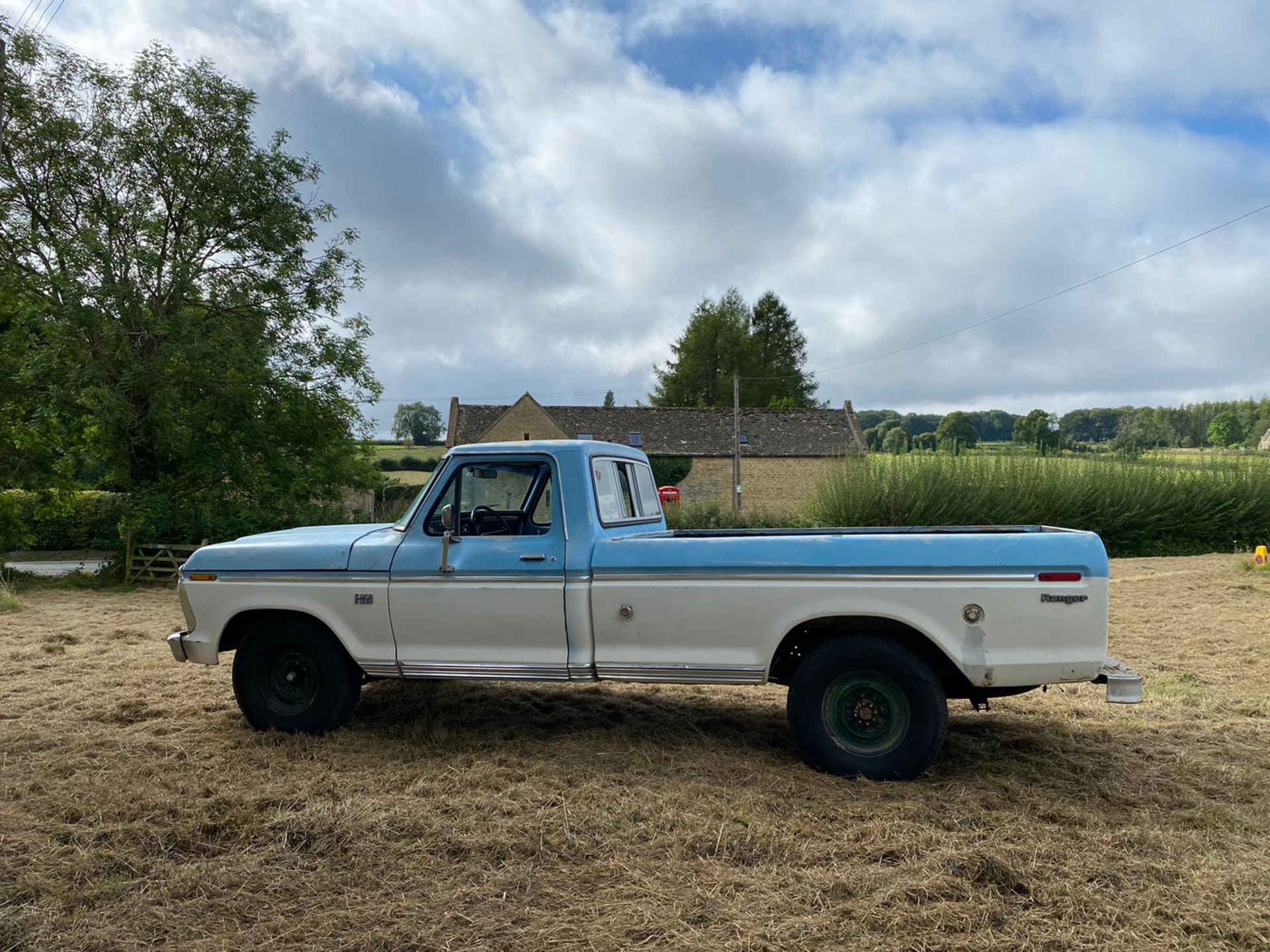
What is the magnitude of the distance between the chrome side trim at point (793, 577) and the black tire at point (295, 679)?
1854 mm

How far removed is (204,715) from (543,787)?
302 cm

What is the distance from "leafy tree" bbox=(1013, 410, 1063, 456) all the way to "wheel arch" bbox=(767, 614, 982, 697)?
20.5 meters

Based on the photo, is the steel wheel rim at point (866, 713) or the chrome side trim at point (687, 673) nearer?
the steel wheel rim at point (866, 713)

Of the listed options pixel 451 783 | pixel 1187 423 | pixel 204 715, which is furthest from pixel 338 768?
pixel 1187 423

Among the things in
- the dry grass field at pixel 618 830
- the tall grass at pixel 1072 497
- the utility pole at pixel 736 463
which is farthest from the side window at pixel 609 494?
the utility pole at pixel 736 463

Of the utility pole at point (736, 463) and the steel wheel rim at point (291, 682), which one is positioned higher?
the utility pole at point (736, 463)

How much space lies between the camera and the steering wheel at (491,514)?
18.5 feet

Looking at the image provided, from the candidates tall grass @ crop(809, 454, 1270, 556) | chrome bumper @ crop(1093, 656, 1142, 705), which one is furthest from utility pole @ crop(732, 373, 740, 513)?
chrome bumper @ crop(1093, 656, 1142, 705)

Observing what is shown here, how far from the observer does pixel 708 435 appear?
142ft

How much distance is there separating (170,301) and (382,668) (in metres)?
14.8

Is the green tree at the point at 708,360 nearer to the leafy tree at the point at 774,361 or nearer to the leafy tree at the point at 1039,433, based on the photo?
the leafy tree at the point at 774,361

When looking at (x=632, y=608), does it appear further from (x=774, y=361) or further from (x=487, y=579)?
(x=774, y=361)

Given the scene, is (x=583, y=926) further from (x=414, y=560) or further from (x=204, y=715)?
(x=204, y=715)

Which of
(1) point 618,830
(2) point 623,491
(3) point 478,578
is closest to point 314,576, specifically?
(3) point 478,578
